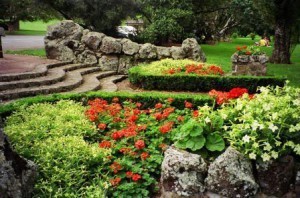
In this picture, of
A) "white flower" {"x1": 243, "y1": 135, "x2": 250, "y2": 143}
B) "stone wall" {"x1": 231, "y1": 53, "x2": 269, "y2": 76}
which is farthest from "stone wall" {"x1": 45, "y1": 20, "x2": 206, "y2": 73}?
"white flower" {"x1": 243, "y1": 135, "x2": 250, "y2": 143}

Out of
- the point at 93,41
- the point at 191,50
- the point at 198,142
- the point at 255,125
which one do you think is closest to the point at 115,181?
the point at 198,142

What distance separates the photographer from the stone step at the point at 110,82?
12.6 meters

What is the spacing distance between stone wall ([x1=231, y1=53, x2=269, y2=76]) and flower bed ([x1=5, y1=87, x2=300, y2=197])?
7305 mm

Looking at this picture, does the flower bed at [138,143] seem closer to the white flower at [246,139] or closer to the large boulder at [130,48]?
the white flower at [246,139]

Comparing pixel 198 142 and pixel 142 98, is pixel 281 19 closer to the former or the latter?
pixel 142 98

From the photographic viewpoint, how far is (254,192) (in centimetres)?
488

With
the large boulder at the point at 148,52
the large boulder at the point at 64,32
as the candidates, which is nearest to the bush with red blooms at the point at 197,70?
the large boulder at the point at 148,52

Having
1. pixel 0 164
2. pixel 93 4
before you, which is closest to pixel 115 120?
pixel 0 164

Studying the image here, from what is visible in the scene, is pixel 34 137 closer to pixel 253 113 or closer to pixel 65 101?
pixel 65 101

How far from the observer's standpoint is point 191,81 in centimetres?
1229

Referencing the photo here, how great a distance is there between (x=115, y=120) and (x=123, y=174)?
1860 mm

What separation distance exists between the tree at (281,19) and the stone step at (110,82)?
8.95 metres

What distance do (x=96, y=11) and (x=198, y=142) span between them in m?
18.3

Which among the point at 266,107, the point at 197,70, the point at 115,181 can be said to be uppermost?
the point at 266,107
